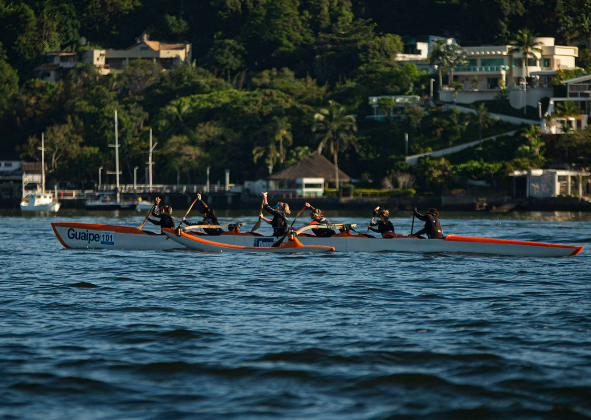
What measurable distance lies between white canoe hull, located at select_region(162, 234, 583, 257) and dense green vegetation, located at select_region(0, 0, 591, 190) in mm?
58243

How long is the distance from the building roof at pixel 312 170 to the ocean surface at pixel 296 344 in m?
68.2

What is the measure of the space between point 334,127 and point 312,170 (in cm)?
806

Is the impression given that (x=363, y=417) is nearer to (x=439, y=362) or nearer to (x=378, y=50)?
(x=439, y=362)

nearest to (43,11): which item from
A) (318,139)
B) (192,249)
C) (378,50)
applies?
(378,50)

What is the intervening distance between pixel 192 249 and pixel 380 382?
62.2 ft

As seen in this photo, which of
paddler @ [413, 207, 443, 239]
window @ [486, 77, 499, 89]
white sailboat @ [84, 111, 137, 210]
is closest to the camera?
paddler @ [413, 207, 443, 239]

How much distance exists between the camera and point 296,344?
48.4 feet

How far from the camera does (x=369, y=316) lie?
17.6 m

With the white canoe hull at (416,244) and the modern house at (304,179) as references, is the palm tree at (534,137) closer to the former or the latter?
the modern house at (304,179)

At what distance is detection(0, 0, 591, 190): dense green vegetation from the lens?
101 metres

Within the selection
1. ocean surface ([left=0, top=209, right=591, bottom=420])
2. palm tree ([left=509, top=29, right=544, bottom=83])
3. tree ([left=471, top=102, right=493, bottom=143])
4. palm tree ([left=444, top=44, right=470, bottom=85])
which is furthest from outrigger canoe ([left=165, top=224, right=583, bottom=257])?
palm tree ([left=509, top=29, right=544, bottom=83])

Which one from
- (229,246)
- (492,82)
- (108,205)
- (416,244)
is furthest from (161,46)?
(416,244)

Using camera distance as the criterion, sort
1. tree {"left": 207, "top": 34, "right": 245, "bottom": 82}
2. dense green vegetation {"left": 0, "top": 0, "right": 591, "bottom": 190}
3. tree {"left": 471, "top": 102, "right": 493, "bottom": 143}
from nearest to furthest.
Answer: tree {"left": 471, "top": 102, "right": 493, "bottom": 143}
dense green vegetation {"left": 0, "top": 0, "right": 591, "bottom": 190}
tree {"left": 207, "top": 34, "right": 245, "bottom": 82}

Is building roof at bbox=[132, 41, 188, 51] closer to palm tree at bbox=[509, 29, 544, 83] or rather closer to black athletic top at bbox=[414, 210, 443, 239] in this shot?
palm tree at bbox=[509, 29, 544, 83]
